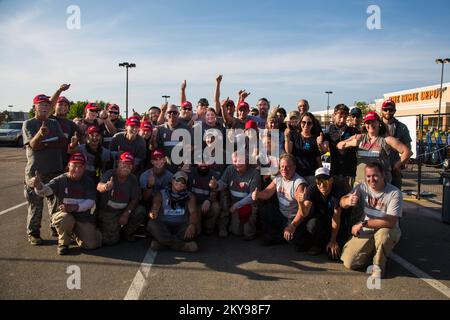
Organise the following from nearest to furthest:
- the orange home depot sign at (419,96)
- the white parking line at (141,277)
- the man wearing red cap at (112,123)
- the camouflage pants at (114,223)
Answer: the white parking line at (141,277) < the camouflage pants at (114,223) < the man wearing red cap at (112,123) < the orange home depot sign at (419,96)

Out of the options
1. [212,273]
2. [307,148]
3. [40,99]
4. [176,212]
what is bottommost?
[212,273]

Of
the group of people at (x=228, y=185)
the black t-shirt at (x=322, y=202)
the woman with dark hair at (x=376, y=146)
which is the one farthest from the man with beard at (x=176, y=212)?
the woman with dark hair at (x=376, y=146)

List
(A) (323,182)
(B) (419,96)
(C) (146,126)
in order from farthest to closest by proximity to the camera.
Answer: (B) (419,96) → (C) (146,126) → (A) (323,182)

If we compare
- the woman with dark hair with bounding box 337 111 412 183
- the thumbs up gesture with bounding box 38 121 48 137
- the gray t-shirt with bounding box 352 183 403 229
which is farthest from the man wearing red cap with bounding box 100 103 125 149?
the gray t-shirt with bounding box 352 183 403 229

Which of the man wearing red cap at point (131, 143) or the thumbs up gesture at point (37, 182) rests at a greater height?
the man wearing red cap at point (131, 143)

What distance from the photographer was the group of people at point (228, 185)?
4574mm

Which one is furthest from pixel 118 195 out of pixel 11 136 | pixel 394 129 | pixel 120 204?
pixel 11 136

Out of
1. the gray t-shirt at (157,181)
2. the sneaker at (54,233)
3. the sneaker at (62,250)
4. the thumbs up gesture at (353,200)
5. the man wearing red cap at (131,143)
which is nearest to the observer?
the thumbs up gesture at (353,200)

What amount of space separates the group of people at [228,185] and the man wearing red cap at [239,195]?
0.02 metres

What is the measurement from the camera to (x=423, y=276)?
4086 millimetres

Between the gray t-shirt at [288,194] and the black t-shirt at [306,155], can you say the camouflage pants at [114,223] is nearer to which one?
the gray t-shirt at [288,194]

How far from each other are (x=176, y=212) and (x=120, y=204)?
84 cm

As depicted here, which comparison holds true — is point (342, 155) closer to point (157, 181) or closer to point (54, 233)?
point (157, 181)
